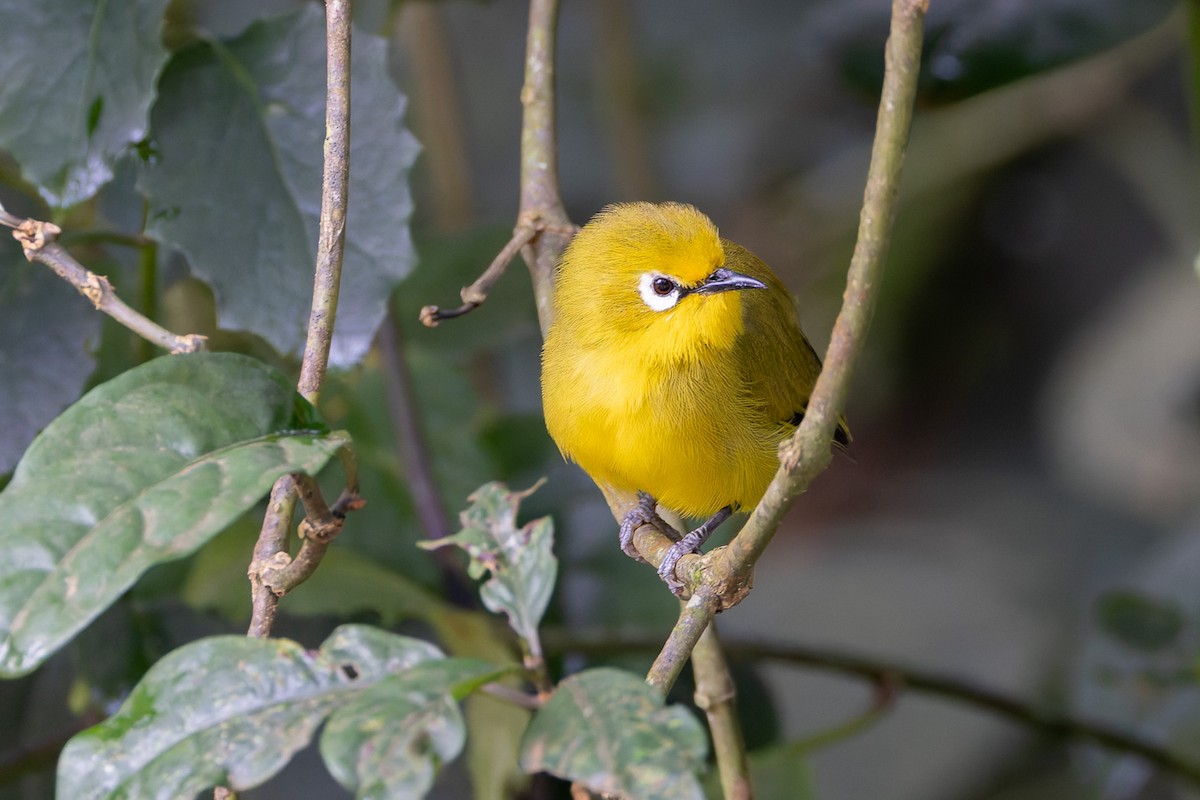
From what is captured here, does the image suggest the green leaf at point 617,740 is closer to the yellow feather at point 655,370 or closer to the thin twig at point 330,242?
the thin twig at point 330,242

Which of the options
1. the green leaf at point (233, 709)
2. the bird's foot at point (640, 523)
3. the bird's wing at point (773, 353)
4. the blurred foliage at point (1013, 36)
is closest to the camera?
the green leaf at point (233, 709)

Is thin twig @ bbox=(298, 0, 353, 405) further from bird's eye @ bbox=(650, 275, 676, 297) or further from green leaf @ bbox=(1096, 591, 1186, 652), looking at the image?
green leaf @ bbox=(1096, 591, 1186, 652)

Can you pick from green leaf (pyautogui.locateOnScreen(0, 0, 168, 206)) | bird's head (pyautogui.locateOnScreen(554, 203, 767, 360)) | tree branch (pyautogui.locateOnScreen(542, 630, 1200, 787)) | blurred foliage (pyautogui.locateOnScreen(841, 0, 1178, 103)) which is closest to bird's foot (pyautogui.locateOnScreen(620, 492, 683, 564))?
bird's head (pyautogui.locateOnScreen(554, 203, 767, 360))

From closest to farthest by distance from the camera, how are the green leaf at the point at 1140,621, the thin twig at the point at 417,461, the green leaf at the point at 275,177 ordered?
the green leaf at the point at 275,177 → the thin twig at the point at 417,461 → the green leaf at the point at 1140,621

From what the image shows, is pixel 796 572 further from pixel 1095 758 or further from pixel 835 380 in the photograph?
pixel 835 380

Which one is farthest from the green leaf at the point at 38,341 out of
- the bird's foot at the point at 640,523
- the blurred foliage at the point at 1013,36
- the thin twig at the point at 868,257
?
the blurred foliage at the point at 1013,36

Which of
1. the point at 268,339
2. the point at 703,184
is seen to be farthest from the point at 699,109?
the point at 268,339

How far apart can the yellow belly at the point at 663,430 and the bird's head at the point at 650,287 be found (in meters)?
0.05

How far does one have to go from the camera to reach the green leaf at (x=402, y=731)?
1.00m

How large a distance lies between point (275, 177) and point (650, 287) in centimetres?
63

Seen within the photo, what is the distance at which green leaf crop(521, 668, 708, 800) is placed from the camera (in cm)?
101

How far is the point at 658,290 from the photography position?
2055 millimetres

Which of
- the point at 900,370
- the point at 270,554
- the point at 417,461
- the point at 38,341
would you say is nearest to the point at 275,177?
A: the point at 38,341

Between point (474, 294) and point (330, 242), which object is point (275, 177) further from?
point (330, 242)
